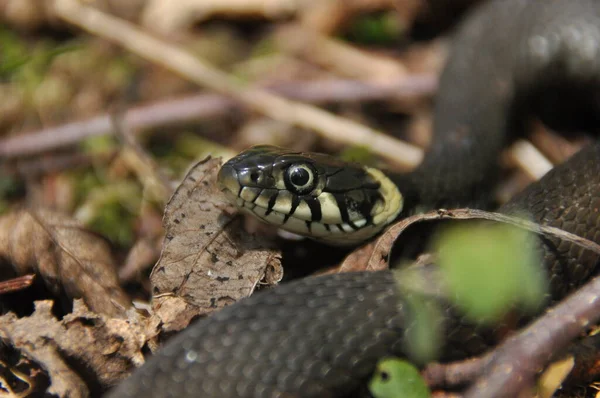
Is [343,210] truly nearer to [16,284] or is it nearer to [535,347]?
[535,347]

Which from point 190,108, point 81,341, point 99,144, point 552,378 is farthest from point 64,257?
point 190,108

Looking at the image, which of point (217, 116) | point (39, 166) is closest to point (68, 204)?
point (39, 166)

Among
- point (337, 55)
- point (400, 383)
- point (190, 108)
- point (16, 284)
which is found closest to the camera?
point (400, 383)

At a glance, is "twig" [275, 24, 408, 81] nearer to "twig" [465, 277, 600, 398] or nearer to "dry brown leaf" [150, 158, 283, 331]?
"dry brown leaf" [150, 158, 283, 331]

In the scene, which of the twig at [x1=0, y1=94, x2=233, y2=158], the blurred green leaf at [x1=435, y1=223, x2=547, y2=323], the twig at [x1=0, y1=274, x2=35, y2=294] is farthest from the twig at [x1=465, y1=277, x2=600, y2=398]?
the twig at [x1=0, y1=94, x2=233, y2=158]

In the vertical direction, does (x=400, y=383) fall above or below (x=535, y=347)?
below

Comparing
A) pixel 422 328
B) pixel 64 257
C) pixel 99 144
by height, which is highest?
pixel 422 328

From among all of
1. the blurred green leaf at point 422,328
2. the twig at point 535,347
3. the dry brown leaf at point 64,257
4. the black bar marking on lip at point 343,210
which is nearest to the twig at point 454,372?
the blurred green leaf at point 422,328
